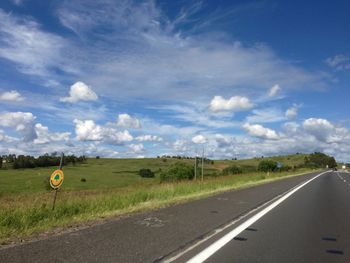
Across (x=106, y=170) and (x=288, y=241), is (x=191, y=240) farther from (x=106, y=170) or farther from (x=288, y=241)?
(x=106, y=170)

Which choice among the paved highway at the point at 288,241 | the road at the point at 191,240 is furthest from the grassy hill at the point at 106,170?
the paved highway at the point at 288,241

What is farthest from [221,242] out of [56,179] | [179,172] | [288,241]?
[179,172]

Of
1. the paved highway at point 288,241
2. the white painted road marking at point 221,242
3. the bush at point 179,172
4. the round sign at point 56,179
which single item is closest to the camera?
the white painted road marking at point 221,242

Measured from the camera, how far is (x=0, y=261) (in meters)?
5.98

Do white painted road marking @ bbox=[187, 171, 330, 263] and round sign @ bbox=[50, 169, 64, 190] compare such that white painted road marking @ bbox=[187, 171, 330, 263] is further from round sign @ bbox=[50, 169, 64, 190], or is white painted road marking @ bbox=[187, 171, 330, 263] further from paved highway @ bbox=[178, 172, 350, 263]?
round sign @ bbox=[50, 169, 64, 190]

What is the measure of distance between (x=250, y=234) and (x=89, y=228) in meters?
3.53

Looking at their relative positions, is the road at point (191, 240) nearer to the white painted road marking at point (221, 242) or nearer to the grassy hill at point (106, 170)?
the white painted road marking at point (221, 242)

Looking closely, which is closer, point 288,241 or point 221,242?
point 221,242

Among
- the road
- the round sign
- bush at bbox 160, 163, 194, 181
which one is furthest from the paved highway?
bush at bbox 160, 163, 194, 181

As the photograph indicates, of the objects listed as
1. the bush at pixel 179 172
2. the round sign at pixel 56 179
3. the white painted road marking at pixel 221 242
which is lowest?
the white painted road marking at pixel 221 242

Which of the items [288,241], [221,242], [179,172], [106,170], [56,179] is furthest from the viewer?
[106,170]

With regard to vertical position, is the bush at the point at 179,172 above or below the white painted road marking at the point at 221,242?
above

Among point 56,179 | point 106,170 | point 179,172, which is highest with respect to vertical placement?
point 106,170

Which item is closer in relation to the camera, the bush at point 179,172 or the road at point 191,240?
the road at point 191,240
